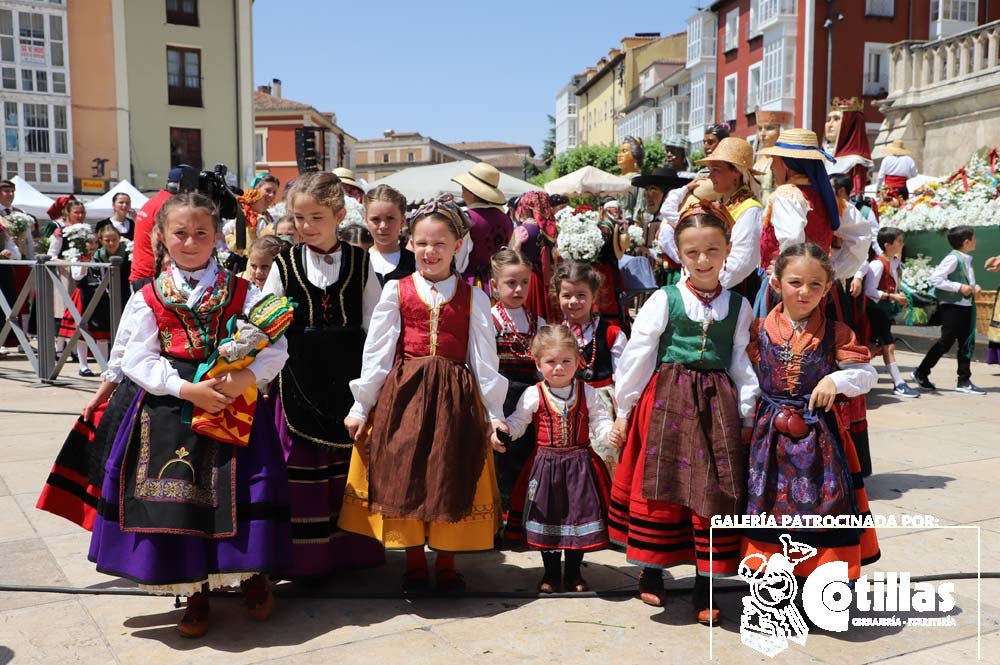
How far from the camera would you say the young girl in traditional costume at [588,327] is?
4535 mm

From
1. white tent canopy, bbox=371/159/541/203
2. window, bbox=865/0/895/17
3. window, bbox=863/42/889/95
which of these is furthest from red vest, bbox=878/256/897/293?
window, bbox=865/0/895/17

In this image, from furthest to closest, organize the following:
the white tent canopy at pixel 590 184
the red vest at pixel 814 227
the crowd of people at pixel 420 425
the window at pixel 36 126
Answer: the window at pixel 36 126 < the white tent canopy at pixel 590 184 < the red vest at pixel 814 227 < the crowd of people at pixel 420 425

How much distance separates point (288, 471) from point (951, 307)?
783cm

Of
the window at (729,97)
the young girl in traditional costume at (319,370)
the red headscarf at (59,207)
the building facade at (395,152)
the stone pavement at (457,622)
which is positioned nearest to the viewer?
the stone pavement at (457,622)

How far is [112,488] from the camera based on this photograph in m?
Answer: 3.48

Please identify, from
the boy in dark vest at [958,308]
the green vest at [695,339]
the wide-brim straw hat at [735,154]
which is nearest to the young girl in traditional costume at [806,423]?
the green vest at [695,339]

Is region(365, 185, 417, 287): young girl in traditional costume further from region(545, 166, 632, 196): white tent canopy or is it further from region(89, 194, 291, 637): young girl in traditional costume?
region(545, 166, 632, 196): white tent canopy

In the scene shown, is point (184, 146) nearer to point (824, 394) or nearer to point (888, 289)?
point (888, 289)

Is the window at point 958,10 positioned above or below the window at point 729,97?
above

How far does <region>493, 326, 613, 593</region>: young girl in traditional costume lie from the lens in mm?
3949

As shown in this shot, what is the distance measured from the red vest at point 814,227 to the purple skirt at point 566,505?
199cm

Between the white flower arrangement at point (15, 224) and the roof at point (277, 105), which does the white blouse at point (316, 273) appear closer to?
the white flower arrangement at point (15, 224)

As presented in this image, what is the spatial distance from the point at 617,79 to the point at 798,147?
65516 mm

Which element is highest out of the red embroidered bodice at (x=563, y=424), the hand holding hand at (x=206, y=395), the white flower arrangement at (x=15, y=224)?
the white flower arrangement at (x=15, y=224)
